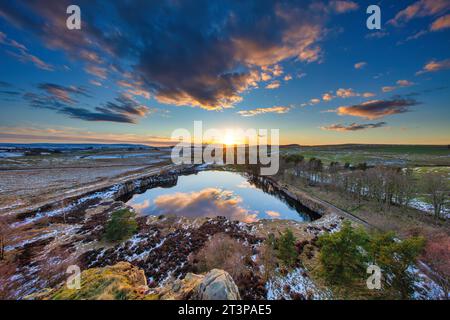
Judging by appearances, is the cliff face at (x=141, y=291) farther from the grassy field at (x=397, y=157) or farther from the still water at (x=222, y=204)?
the grassy field at (x=397, y=157)

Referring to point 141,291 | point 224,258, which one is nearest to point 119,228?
point 224,258

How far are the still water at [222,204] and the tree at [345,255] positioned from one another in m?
15.7

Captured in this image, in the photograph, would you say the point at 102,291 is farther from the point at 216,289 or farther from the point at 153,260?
the point at 153,260

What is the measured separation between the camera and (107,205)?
2911 centimetres

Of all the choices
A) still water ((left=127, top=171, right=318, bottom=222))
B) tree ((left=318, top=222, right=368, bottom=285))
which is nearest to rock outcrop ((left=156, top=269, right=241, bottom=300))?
tree ((left=318, top=222, right=368, bottom=285))

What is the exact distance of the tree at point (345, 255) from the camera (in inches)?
427

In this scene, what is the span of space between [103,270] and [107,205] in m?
28.2

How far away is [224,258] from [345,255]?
369 inches

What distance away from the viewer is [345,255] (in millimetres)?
11203

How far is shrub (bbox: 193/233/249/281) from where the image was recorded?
1330 centimetres

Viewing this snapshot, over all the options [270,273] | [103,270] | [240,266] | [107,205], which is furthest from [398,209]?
[107,205]

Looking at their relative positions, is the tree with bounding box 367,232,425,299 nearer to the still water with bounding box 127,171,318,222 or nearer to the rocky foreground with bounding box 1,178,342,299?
the rocky foreground with bounding box 1,178,342,299

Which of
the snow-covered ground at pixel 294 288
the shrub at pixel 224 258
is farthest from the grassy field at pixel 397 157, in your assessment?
the shrub at pixel 224 258

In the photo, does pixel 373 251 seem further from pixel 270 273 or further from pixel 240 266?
pixel 240 266
